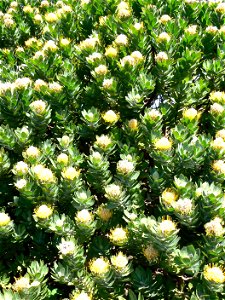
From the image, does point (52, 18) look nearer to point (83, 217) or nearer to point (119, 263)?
point (83, 217)

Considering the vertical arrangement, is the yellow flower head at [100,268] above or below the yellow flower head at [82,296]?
above

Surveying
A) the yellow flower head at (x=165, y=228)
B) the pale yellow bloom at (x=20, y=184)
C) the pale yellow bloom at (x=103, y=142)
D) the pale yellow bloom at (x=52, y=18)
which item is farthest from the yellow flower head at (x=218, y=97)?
the pale yellow bloom at (x=52, y=18)

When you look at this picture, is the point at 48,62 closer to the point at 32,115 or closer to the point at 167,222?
the point at 32,115

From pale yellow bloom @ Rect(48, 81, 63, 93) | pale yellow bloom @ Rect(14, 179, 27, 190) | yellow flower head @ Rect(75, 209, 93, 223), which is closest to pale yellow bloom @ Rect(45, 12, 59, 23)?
pale yellow bloom @ Rect(48, 81, 63, 93)

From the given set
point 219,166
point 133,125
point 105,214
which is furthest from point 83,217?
point 219,166

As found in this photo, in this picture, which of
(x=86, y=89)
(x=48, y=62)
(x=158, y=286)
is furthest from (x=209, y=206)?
(x=48, y=62)

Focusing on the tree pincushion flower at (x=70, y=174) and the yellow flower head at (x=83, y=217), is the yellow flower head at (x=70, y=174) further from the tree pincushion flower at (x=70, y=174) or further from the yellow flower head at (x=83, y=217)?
the yellow flower head at (x=83, y=217)

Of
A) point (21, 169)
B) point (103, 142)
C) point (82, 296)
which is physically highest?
point (103, 142)
